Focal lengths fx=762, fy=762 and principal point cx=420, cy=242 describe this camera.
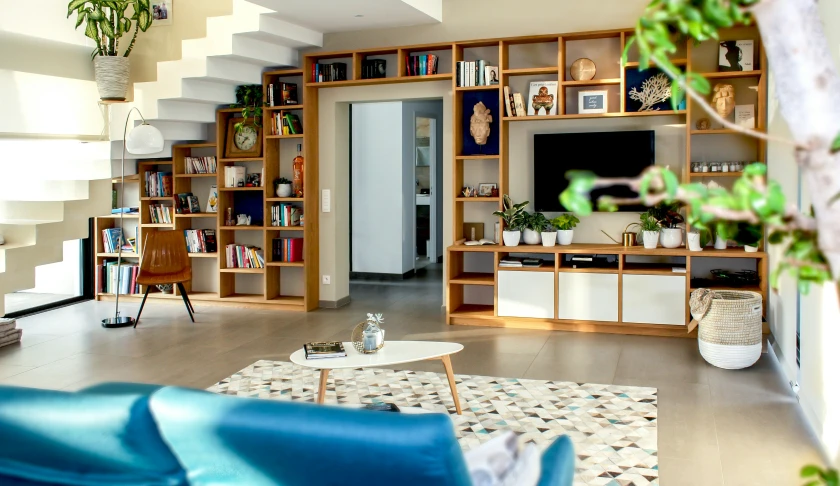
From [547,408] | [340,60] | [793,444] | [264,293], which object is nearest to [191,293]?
[264,293]

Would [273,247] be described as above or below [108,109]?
below

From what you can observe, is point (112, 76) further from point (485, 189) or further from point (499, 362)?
point (499, 362)

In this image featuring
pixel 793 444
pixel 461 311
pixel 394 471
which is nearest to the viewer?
pixel 394 471

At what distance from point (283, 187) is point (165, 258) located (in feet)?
4.37

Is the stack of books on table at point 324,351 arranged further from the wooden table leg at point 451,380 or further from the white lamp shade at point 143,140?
the white lamp shade at point 143,140

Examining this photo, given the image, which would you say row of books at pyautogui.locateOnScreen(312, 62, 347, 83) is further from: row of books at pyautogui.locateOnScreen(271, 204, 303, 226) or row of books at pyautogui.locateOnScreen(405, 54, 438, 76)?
row of books at pyautogui.locateOnScreen(271, 204, 303, 226)

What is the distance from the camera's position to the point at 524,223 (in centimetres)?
674

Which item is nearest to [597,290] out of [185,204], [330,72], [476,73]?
[476,73]

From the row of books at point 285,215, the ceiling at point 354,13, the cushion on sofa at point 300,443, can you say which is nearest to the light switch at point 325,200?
the row of books at point 285,215

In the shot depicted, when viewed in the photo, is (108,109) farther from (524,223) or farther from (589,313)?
(589,313)

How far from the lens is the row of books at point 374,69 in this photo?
725 cm

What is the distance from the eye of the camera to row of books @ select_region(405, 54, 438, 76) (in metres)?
7.05

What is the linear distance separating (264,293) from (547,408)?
424 cm

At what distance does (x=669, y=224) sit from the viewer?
6.38 metres
